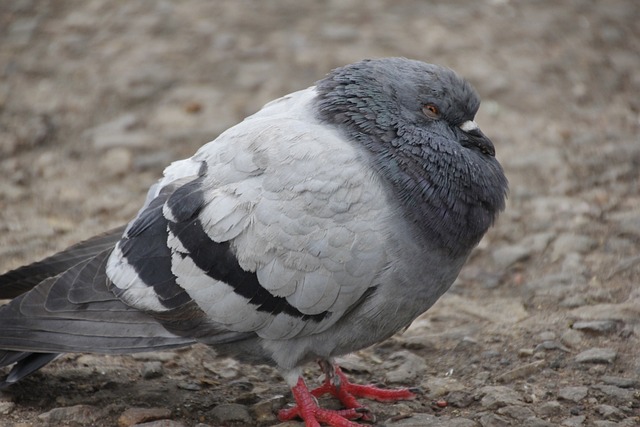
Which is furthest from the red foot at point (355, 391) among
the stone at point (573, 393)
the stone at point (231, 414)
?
the stone at point (573, 393)

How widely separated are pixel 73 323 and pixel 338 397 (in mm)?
1583

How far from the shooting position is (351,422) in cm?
515

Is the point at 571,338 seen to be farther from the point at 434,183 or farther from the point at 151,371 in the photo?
the point at 151,371

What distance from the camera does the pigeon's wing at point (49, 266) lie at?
546cm

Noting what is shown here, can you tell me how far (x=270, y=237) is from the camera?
4.76m

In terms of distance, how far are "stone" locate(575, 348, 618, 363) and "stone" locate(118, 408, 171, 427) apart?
8.24 ft

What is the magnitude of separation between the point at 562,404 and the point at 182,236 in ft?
7.67

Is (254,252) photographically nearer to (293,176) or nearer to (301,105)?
(293,176)

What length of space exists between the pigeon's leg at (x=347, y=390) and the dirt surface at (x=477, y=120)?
0.13m

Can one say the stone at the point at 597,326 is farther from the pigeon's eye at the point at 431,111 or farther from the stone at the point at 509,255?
the pigeon's eye at the point at 431,111

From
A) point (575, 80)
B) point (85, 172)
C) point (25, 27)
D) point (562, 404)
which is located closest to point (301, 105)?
point (562, 404)

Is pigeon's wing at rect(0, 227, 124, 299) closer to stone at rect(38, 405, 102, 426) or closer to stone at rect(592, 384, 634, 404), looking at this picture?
stone at rect(38, 405, 102, 426)

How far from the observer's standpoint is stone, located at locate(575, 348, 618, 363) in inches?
224

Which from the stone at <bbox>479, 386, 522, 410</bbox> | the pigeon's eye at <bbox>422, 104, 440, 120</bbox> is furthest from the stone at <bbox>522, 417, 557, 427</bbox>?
the pigeon's eye at <bbox>422, 104, 440, 120</bbox>
